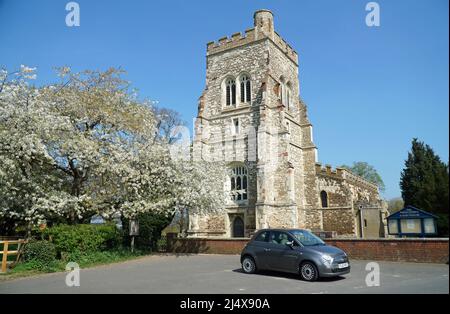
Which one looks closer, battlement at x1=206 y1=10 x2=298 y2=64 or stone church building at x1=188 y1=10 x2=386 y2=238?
stone church building at x1=188 y1=10 x2=386 y2=238

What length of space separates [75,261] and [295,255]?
9.40m

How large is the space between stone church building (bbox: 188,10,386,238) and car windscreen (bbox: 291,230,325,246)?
1267 cm

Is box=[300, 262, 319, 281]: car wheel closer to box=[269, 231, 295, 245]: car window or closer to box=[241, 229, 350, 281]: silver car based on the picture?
box=[241, 229, 350, 281]: silver car

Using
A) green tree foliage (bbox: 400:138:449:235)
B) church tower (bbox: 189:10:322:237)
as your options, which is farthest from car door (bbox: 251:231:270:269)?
church tower (bbox: 189:10:322:237)

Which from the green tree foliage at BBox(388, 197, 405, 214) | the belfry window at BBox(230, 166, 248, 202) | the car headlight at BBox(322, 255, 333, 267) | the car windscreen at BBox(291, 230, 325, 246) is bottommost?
the car headlight at BBox(322, 255, 333, 267)

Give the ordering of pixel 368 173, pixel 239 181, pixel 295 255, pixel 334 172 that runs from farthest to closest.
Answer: pixel 368 173 < pixel 334 172 < pixel 239 181 < pixel 295 255

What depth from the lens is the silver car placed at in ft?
30.4

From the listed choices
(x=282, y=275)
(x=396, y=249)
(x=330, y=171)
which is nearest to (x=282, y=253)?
(x=282, y=275)

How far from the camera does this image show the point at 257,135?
83.7ft

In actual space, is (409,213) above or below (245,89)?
below

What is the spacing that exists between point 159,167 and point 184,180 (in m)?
1.38

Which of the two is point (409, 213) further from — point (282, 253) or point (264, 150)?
point (264, 150)

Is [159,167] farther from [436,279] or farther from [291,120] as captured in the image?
[291,120]
